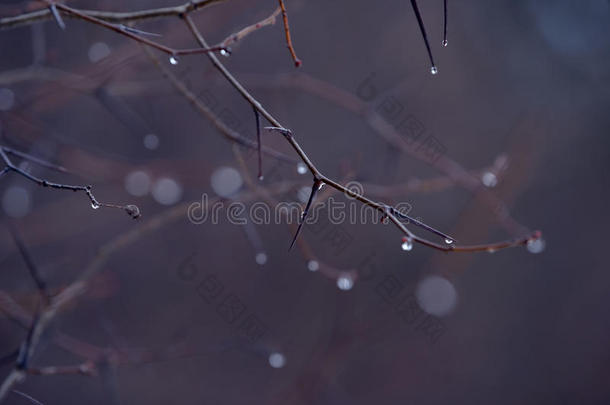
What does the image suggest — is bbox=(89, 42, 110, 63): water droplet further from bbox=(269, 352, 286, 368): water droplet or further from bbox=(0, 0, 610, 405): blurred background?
bbox=(269, 352, 286, 368): water droplet

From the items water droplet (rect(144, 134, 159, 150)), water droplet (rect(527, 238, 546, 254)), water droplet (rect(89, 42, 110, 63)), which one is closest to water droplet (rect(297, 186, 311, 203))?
water droplet (rect(527, 238, 546, 254))

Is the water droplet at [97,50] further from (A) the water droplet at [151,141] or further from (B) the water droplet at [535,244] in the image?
(B) the water droplet at [535,244]


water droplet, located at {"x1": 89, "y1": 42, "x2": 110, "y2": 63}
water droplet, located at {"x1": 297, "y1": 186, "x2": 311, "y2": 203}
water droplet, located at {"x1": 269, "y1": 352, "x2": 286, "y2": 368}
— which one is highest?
water droplet, located at {"x1": 89, "y1": 42, "x2": 110, "y2": 63}

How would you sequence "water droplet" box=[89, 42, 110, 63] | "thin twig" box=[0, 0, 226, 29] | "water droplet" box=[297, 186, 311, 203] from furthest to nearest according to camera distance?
"water droplet" box=[89, 42, 110, 63], "water droplet" box=[297, 186, 311, 203], "thin twig" box=[0, 0, 226, 29]

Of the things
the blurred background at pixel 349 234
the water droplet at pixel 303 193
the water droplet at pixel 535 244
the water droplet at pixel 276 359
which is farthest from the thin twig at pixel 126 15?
the water droplet at pixel 276 359

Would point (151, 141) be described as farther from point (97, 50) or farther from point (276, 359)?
point (276, 359)

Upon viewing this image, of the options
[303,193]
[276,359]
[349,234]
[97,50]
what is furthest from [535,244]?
[97,50]

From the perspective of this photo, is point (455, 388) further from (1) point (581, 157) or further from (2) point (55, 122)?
(2) point (55, 122)

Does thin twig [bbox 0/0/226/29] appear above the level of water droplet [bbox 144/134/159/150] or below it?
below

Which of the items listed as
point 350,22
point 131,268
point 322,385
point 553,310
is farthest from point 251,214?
point 553,310
